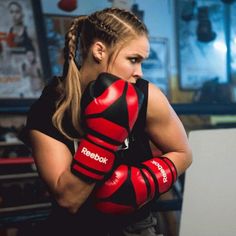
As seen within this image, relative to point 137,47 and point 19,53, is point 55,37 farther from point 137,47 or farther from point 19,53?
point 137,47

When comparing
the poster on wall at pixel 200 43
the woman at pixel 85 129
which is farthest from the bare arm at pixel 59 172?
the poster on wall at pixel 200 43

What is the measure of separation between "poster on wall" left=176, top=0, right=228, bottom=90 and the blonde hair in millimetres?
1987

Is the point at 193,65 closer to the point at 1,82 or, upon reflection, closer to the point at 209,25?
the point at 209,25

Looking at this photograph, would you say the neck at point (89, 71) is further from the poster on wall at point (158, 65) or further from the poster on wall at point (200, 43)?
the poster on wall at point (200, 43)

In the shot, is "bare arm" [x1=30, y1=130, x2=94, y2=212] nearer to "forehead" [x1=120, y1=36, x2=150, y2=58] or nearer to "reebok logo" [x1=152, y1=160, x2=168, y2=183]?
"reebok logo" [x1=152, y1=160, x2=168, y2=183]

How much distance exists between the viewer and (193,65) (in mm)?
2996

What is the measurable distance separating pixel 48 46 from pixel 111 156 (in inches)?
75.2

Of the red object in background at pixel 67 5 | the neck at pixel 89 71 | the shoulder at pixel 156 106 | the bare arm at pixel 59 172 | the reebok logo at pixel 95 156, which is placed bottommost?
the bare arm at pixel 59 172

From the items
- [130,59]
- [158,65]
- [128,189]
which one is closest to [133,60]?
[130,59]

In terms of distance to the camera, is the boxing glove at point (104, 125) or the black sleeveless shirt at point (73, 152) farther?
the black sleeveless shirt at point (73, 152)

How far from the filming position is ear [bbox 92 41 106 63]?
39.3 inches

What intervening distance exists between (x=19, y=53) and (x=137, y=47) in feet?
5.56

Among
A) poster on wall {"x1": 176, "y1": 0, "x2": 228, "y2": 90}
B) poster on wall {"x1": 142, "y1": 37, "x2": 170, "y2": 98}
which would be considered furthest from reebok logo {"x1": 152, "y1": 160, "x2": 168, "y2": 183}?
poster on wall {"x1": 176, "y1": 0, "x2": 228, "y2": 90}

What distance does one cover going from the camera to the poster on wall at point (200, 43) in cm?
296
